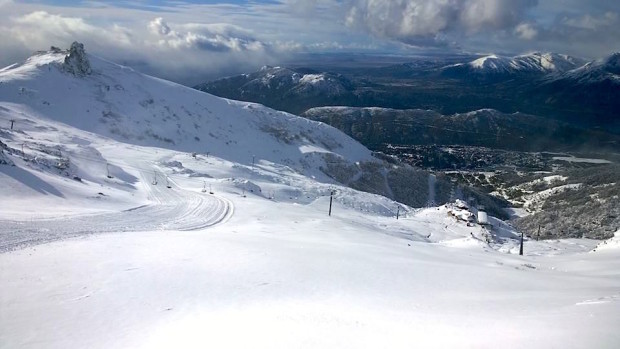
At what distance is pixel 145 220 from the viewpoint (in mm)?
33438

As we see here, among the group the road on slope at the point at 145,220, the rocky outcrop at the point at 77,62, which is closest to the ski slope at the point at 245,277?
the road on slope at the point at 145,220

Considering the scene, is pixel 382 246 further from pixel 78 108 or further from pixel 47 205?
pixel 78 108

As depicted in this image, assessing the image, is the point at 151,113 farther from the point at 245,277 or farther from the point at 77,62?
the point at 245,277

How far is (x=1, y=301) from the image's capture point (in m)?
13.7

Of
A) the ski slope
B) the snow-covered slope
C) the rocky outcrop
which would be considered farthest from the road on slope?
the rocky outcrop

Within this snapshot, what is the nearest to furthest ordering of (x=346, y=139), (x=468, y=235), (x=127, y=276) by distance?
1. (x=127, y=276)
2. (x=468, y=235)
3. (x=346, y=139)

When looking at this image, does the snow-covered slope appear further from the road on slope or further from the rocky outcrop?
the road on slope

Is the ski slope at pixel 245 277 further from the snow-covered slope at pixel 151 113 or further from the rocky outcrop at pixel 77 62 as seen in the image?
the rocky outcrop at pixel 77 62

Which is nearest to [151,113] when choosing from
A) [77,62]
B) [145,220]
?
[77,62]

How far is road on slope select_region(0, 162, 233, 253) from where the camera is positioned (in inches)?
860

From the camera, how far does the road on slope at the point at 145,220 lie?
2183 cm

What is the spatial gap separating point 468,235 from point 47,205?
41639 millimetres

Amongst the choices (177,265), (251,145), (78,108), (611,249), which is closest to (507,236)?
(611,249)

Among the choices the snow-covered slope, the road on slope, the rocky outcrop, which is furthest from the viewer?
the rocky outcrop
